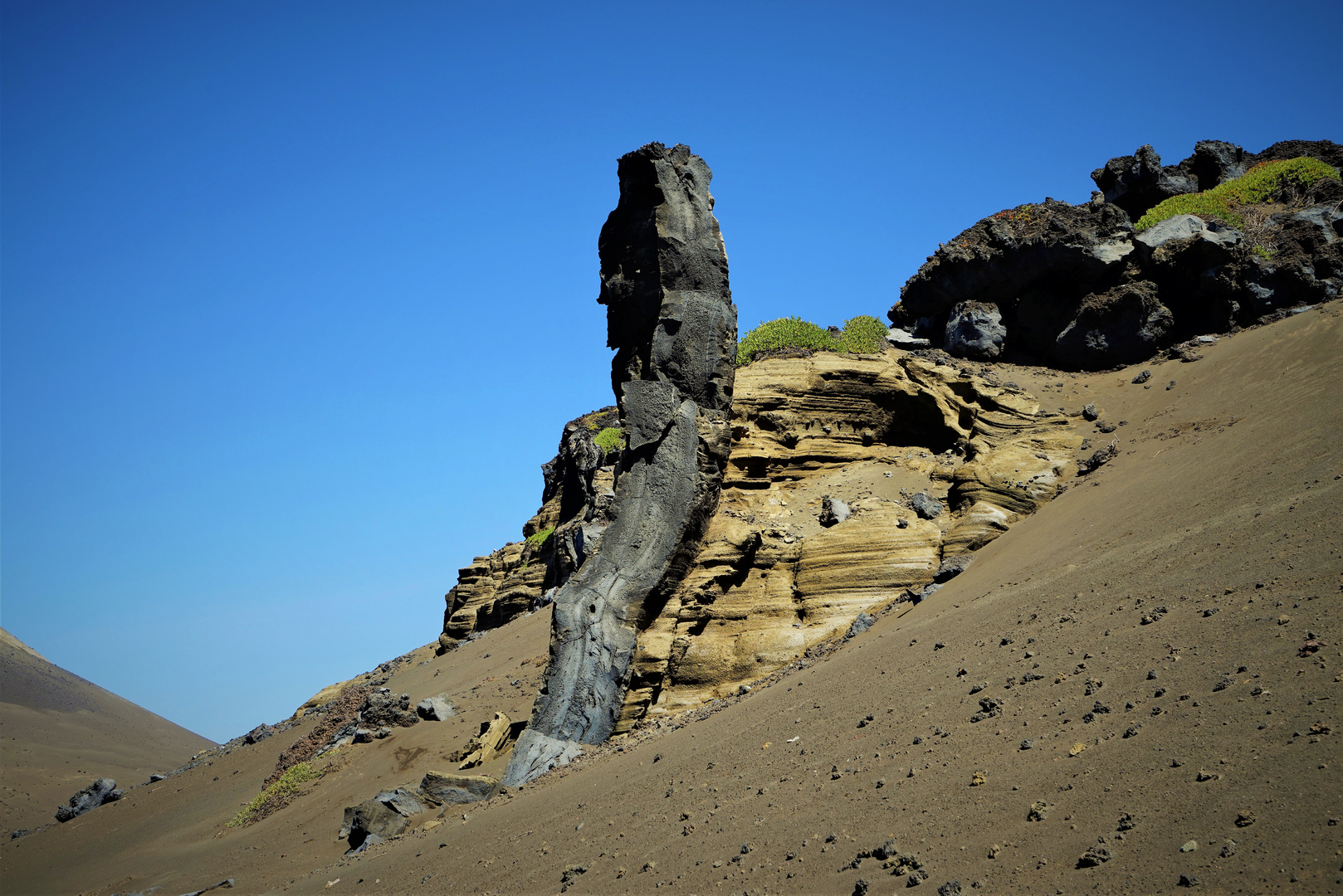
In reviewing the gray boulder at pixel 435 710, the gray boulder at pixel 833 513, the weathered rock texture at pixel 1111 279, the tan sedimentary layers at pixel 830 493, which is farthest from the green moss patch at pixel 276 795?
the weathered rock texture at pixel 1111 279

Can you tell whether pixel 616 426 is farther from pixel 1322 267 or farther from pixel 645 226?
pixel 1322 267

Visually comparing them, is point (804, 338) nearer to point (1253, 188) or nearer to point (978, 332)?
point (978, 332)

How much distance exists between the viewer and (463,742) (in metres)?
13.7

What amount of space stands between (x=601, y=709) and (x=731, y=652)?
6.23 ft

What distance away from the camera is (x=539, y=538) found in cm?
3272

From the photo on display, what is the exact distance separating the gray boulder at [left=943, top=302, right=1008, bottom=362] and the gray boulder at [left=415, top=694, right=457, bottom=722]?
498 inches

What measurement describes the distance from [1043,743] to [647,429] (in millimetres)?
8068

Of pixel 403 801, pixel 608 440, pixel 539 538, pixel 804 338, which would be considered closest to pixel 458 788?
pixel 403 801

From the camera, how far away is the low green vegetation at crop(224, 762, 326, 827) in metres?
14.1

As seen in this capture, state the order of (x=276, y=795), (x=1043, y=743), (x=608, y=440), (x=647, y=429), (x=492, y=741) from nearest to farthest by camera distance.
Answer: (x=1043, y=743) < (x=492, y=741) < (x=647, y=429) < (x=276, y=795) < (x=608, y=440)

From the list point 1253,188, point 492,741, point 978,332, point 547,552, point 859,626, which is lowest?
point 492,741

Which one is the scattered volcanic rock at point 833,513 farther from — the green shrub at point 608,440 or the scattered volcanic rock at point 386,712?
the green shrub at point 608,440

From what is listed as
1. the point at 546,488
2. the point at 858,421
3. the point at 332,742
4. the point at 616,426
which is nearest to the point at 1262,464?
the point at 858,421

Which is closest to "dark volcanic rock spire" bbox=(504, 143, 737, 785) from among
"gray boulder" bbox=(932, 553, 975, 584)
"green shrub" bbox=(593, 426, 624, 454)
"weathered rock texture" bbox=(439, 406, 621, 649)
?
"gray boulder" bbox=(932, 553, 975, 584)
